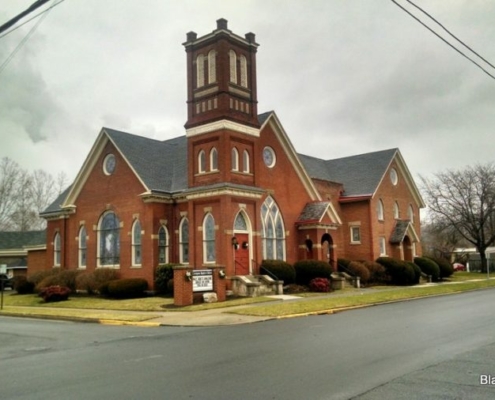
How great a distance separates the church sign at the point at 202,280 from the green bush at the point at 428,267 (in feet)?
73.0

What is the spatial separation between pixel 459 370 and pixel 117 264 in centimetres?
2689

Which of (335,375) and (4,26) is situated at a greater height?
(4,26)

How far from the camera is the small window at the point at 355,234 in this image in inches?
1620

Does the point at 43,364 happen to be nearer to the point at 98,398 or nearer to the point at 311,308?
the point at 98,398

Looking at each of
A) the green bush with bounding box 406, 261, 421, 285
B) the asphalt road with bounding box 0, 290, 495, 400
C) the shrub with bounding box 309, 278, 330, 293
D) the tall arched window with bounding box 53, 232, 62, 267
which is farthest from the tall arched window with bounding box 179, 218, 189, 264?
the green bush with bounding box 406, 261, 421, 285

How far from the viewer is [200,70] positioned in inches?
1220

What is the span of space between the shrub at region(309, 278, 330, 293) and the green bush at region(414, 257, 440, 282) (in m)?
13.7

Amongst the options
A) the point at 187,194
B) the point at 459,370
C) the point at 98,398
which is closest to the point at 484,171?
the point at 187,194

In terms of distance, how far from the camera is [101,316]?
20.9 metres

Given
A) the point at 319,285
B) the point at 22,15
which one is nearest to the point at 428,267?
the point at 319,285

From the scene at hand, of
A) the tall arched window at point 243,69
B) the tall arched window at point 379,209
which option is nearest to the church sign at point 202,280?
the tall arched window at point 243,69

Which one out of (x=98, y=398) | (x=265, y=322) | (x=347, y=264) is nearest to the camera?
(x=98, y=398)

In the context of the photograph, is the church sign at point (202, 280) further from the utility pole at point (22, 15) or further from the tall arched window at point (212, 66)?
the utility pole at point (22, 15)

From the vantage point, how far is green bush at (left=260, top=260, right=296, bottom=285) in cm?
3005
